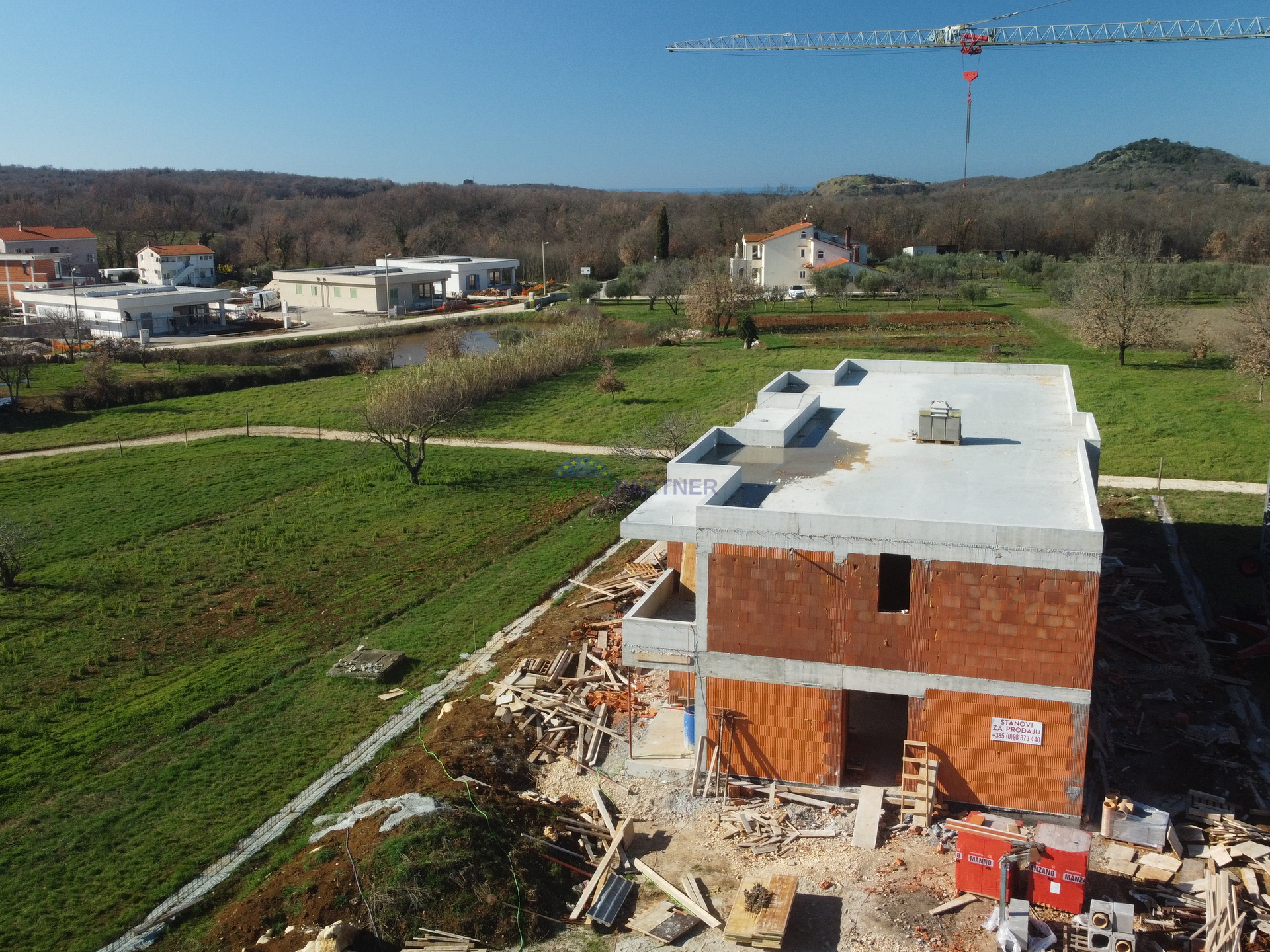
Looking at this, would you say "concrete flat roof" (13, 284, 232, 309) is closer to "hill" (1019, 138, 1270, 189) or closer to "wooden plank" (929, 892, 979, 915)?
"wooden plank" (929, 892, 979, 915)

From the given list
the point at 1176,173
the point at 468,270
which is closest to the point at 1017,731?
the point at 468,270

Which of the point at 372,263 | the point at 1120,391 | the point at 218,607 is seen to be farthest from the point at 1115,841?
the point at 372,263

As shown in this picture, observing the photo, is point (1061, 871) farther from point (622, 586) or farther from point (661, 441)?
point (661, 441)

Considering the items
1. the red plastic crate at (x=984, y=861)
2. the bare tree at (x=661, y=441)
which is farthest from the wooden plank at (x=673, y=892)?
the bare tree at (x=661, y=441)

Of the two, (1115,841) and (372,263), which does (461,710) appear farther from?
(372,263)

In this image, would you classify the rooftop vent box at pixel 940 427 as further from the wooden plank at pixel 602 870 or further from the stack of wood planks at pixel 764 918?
the stack of wood planks at pixel 764 918
